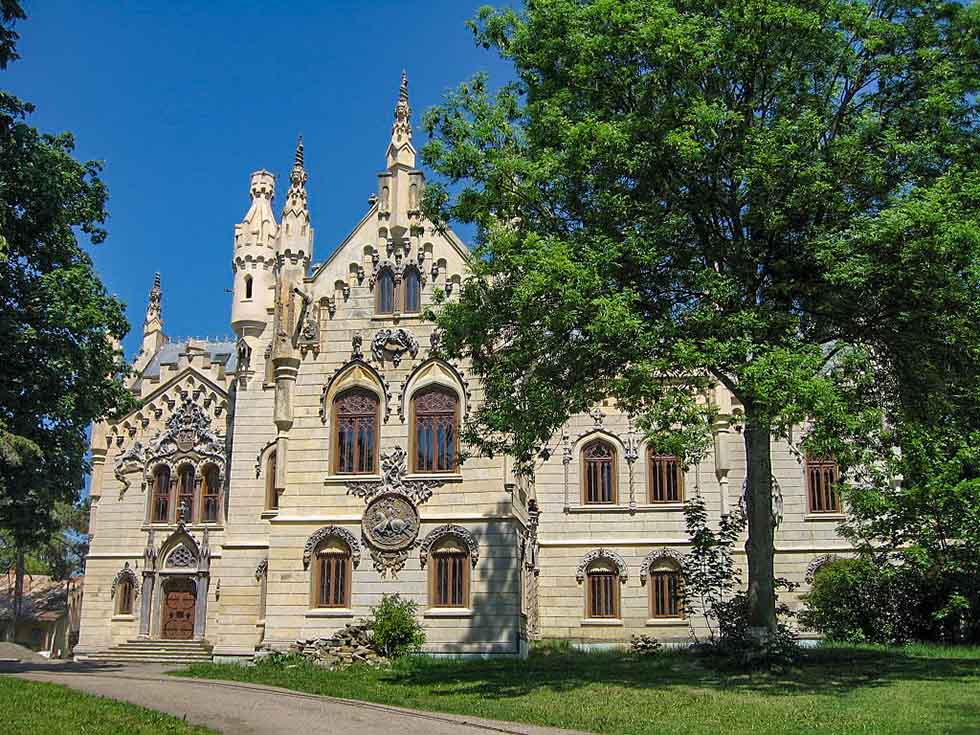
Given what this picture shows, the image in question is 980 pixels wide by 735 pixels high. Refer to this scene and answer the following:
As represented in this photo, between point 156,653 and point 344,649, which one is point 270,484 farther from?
point 344,649

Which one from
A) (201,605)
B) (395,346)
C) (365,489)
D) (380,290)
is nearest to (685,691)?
(365,489)

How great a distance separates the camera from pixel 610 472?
35.6 m

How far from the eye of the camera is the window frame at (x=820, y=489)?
34.3 metres

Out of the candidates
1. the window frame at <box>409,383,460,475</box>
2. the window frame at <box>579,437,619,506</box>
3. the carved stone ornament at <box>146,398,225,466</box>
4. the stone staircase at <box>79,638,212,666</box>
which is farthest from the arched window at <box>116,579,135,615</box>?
the window frame at <box>579,437,619,506</box>

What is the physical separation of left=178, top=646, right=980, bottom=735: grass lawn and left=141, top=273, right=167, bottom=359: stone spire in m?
26.1

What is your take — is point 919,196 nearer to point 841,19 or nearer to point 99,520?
point 841,19

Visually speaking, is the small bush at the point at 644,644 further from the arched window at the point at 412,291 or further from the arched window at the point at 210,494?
the arched window at the point at 210,494

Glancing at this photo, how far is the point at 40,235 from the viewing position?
1015 inches

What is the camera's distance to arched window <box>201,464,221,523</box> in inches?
1631

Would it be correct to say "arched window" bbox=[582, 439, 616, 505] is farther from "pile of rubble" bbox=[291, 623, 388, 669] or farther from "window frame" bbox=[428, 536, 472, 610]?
"pile of rubble" bbox=[291, 623, 388, 669]

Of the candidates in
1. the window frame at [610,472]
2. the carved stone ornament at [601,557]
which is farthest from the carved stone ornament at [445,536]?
the window frame at [610,472]

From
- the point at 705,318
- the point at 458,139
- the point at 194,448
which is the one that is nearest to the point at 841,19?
the point at 705,318

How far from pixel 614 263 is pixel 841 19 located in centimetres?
635

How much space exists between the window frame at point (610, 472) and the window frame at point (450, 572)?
8030mm
